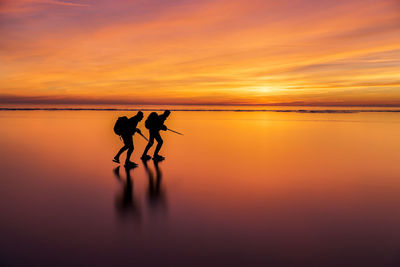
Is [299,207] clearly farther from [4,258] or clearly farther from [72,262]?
[4,258]

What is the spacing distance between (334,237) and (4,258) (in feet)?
12.9

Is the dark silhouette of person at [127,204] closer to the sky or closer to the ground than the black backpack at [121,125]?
closer to the ground

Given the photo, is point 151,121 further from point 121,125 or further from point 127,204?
point 127,204

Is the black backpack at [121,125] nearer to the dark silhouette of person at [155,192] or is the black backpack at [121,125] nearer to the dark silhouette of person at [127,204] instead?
the dark silhouette of person at [155,192]

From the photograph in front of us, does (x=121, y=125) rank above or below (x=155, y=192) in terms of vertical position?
above

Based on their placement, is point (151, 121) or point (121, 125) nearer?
point (121, 125)

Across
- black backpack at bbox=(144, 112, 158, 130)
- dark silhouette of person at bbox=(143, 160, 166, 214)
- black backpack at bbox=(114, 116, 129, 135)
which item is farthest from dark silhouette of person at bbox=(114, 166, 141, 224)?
black backpack at bbox=(144, 112, 158, 130)

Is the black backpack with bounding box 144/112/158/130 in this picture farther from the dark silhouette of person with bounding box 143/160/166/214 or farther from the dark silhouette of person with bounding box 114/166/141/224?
the dark silhouette of person with bounding box 114/166/141/224

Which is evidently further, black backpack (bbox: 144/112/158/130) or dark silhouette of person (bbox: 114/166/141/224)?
black backpack (bbox: 144/112/158/130)

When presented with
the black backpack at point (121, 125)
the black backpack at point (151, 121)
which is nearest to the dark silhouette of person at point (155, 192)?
the black backpack at point (121, 125)

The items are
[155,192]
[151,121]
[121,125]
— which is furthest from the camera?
[151,121]

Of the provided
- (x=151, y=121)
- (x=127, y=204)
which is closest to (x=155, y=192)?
(x=127, y=204)

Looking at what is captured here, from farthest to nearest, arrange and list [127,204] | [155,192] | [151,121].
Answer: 1. [151,121]
2. [155,192]
3. [127,204]

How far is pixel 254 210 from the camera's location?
5.09m
